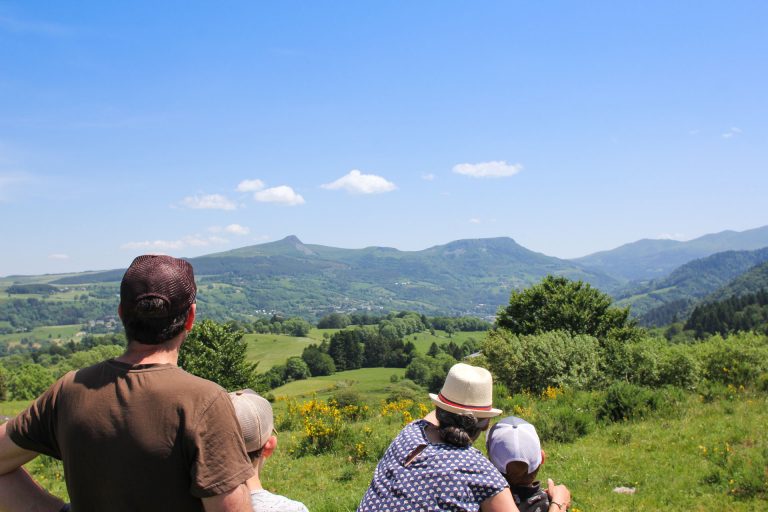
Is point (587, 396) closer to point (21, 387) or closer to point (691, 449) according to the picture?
point (691, 449)

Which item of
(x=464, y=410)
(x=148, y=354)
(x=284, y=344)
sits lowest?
(x=284, y=344)

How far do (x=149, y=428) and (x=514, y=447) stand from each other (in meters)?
2.51

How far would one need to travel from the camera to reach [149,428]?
211 cm

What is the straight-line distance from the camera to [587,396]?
1303cm

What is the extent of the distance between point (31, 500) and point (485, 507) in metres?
2.30

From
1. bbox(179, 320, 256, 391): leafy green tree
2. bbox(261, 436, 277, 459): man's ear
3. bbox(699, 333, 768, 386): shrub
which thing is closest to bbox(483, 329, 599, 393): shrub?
bbox(699, 333, 768, 386): shrub

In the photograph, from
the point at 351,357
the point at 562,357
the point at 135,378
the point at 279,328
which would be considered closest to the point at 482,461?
the point at 135,378

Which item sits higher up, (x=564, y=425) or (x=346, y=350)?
(x=564, y=425)

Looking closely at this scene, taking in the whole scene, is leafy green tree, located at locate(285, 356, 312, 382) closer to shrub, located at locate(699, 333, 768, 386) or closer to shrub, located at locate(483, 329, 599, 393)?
shrub, located at locate(483, 329, 599, 393)

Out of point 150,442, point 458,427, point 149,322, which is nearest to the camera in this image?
point 150,442

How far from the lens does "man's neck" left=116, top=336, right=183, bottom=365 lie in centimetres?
229

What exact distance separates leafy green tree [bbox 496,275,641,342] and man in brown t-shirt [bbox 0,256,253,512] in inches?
1337

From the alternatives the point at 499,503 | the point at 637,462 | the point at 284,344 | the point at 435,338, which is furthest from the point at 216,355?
the point at 435,338

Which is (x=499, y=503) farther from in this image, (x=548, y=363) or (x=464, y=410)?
(x=548, y=363)
